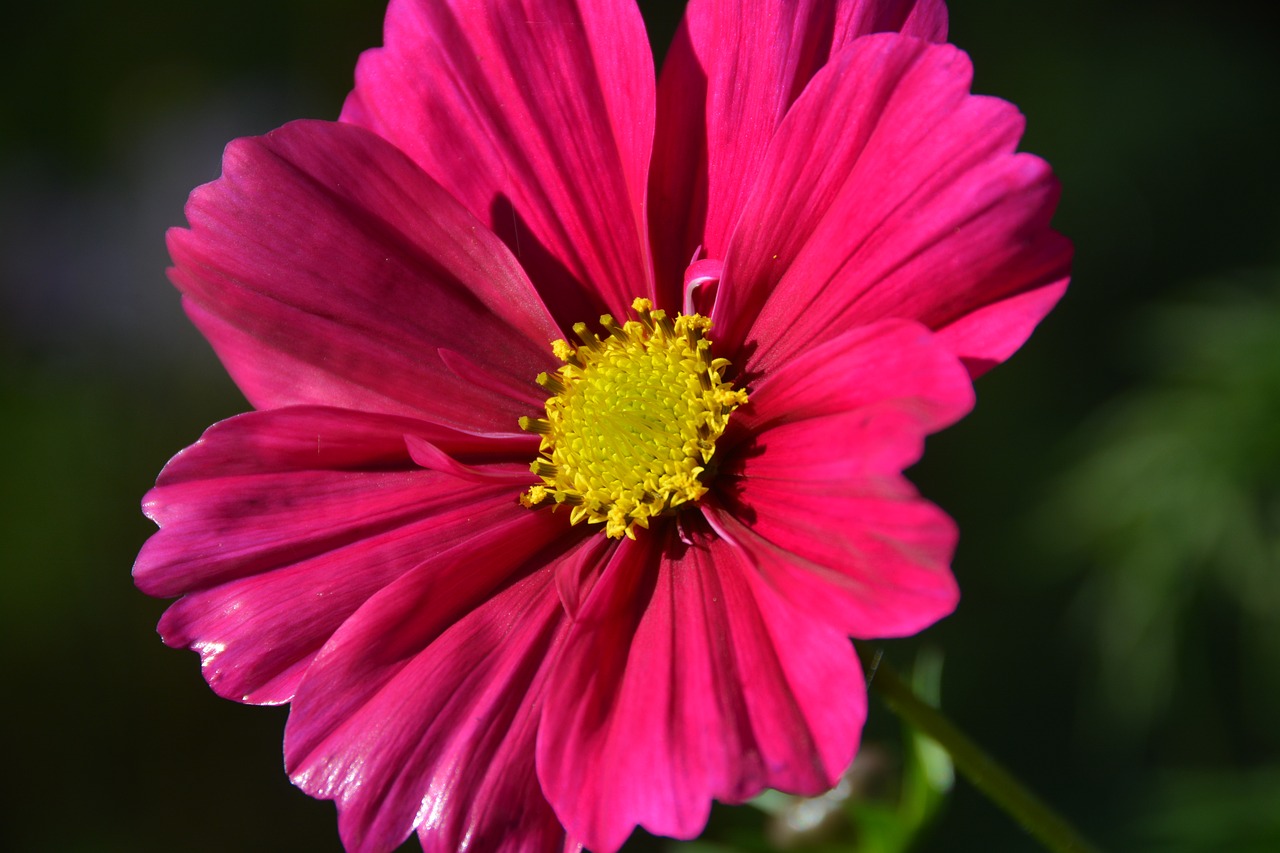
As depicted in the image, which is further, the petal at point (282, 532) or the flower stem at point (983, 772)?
the petal at point (282, 532)

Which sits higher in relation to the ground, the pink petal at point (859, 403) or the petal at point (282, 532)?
the petal at point (282, 532)

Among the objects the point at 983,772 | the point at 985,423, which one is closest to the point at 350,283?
the point at 983,772

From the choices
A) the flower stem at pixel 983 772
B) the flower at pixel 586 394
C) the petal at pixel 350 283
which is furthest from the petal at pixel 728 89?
the flower stem at pixel 983 772

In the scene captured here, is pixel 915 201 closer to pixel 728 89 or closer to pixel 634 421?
pixel 728 89

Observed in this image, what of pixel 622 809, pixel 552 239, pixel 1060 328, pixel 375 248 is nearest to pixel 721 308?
pixel 552 239

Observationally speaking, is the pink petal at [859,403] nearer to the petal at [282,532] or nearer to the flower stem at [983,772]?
the flower stem at [983,772]

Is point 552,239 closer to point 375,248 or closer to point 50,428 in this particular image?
point 375,248

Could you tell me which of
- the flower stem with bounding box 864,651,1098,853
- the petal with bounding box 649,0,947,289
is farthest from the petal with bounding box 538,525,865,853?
the petal with bounding box 649,0,947,289
